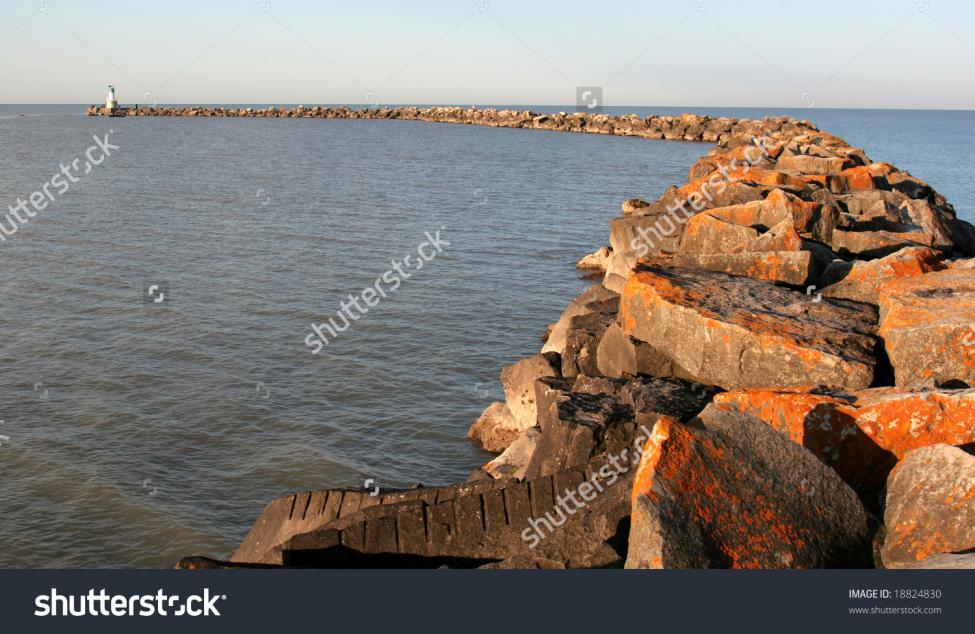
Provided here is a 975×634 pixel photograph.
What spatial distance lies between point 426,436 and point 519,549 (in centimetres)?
699

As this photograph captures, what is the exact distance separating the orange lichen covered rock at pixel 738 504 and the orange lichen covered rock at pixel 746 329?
8.47ft

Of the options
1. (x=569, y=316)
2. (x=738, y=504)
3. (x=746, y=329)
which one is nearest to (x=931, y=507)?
(x=738, y=504)

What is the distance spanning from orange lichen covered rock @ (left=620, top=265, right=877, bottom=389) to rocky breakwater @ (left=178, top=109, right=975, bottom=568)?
2cm

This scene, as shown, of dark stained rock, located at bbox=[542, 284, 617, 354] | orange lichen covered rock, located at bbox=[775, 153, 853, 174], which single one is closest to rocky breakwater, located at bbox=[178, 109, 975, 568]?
dark stained rock, located at bbox=[542, 284, 617, 354]

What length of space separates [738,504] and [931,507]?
1327 mm

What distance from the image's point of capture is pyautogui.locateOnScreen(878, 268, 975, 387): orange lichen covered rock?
7.79 metres

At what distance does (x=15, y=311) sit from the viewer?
19688 millimetres

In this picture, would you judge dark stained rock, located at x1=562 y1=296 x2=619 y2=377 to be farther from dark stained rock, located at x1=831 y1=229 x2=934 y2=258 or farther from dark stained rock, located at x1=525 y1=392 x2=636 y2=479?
dark stained rock, located at x1=831 y1=229 x2=934 y2=258

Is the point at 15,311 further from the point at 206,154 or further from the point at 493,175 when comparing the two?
the point at 206,154

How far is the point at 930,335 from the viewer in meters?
8.05

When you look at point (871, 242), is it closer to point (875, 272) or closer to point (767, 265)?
point (875, 272)

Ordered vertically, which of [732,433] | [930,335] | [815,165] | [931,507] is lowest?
[931,507]

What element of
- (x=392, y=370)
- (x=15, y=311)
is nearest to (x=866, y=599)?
(x=392, y=370)

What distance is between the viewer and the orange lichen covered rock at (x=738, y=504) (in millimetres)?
5066
